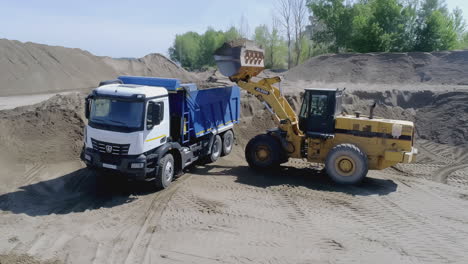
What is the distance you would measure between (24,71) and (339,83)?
2334cm

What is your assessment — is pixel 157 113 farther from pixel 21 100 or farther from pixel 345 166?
pixel 21 100

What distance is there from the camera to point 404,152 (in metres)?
9.88

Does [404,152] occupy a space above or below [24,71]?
below

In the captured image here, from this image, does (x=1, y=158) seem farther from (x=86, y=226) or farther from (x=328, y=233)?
(x=328, y=233)

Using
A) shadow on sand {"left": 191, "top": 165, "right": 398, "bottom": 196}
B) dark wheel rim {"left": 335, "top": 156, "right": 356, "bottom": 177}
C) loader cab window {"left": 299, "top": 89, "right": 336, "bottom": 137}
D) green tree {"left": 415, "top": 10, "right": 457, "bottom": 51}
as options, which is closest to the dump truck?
shadow on sand {"left": 191, "top": 165, "right": 398, "bottom": 196}

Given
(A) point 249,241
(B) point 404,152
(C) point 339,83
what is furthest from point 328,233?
(C) point 339,83

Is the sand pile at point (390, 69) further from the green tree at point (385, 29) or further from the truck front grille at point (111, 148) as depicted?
the truck front grille at point (111, 148)

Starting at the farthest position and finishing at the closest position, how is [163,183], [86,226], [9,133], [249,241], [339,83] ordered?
1. [339,83]
2. [9,133]
3. [163,183]
4. [86,226]
5. [249,241]

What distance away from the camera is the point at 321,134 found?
10695 millimetres

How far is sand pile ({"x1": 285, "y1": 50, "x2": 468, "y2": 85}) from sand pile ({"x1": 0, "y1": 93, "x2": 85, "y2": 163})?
18476 millimetres

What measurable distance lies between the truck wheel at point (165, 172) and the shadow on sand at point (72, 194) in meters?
0.37

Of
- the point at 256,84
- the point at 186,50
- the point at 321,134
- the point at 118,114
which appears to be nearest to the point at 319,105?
the point at 321,134

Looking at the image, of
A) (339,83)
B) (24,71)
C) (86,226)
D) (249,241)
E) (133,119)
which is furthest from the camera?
(24,71)

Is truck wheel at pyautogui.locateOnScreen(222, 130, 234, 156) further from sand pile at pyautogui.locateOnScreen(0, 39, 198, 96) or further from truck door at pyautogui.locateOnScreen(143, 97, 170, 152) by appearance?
sand pile at pyautogui.locateOnScreen(0, 39, 198, 96)
